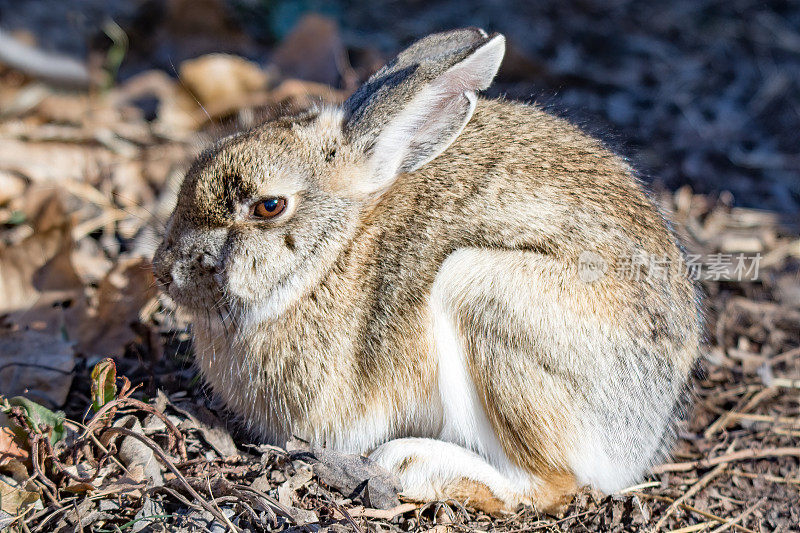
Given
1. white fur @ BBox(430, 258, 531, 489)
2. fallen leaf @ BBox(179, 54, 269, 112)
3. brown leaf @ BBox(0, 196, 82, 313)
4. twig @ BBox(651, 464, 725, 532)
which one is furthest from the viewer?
fallen leaf @ BBox(179, 54, 269, 112)

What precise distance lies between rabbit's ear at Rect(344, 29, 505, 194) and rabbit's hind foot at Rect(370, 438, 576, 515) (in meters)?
1.36

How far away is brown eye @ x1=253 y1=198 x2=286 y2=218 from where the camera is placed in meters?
3.80

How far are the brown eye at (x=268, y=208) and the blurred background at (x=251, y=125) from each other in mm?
1008

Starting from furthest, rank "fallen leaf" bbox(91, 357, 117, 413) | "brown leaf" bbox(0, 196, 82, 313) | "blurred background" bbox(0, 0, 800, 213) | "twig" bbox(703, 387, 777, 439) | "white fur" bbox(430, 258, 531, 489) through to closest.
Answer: "blurred background" bbox(0, 0, 800, 213) < "brown leaf" bbox(0, 196, 82, 313) < "twig" bbox(703, 387, 777, 439) < "white fur" bbox(430, 258, 531, 489) < "fallen leaf" bbox(91, 357, 117, 413)

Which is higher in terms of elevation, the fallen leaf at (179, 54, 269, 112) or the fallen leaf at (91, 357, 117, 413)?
the fallen leaf at (179, 54, 269, 112)

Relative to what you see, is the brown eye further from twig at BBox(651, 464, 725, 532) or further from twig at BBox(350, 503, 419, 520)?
twig at BBox(651, 464, 725, 532)

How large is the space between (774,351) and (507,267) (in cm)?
272

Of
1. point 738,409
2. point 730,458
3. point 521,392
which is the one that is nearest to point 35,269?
point 521,392

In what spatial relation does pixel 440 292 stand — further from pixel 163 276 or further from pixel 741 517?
pixel 741 517

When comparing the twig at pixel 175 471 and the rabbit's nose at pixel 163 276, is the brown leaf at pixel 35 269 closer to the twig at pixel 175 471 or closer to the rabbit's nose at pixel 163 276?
the rabbit's nose at pixel 163 276

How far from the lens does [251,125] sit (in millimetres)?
4672

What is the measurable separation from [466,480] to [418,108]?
1.84m

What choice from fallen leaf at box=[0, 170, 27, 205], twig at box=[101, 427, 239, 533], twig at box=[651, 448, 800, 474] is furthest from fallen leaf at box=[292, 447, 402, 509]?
fallen leaf at box=[0, 170, 27, 205]

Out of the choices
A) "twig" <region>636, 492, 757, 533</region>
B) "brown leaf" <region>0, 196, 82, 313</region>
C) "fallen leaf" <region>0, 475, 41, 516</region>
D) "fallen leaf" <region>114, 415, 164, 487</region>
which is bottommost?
"twig" <region>636, 492, 757, 533</region>
